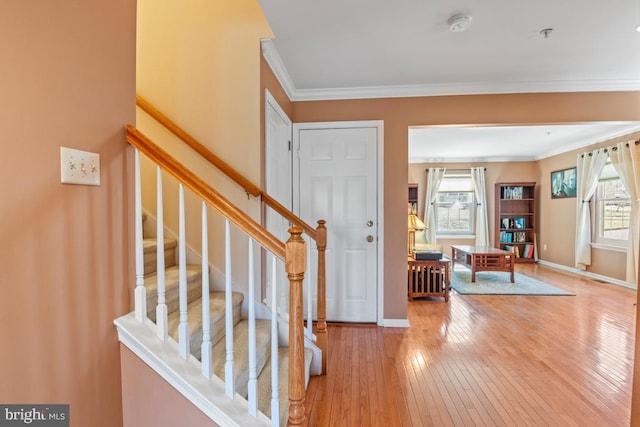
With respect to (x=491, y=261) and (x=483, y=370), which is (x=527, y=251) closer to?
(x=491, y=261)

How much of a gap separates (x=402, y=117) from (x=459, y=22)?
1157 mm

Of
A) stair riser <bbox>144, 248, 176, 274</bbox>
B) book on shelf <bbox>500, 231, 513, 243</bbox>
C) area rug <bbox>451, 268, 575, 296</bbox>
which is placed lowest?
area rug <bbox>451, 268, 575, 296</bbox>

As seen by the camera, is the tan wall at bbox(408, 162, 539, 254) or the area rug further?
the tan wall at bbox(408, 162, 539, 254)

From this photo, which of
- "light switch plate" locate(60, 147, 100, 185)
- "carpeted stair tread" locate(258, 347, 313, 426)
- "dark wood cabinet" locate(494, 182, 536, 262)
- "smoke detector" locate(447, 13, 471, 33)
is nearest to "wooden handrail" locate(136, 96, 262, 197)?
"light switch plate" locate(60, 147, 100, 185)

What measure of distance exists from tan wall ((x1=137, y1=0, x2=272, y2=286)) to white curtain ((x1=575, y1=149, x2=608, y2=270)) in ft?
19.5

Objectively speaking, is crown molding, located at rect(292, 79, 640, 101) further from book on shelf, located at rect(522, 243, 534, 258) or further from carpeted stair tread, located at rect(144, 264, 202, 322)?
book on shelf, located at rect(522, 243, 534, 258)

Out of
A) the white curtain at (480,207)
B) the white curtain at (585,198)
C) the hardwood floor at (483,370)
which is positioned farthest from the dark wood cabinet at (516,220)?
the hardwood floor at (483,370)

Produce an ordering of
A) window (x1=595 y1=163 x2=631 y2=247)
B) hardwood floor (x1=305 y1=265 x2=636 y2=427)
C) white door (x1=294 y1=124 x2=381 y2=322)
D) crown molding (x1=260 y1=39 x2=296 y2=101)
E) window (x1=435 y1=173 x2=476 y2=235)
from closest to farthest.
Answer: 1. hardwood floor (x1=305 y1=265 x2=636 y2=427)
2. crown molding (x1=260 y1=39 x2=296 y2=101)
3. white door (x1=294 y1=124 x2=381 y2=322)
4. window (x1=595 y1=163 x2=631 y2=247)
5. window (x1=435 y1=173 x2=476 y2=235)

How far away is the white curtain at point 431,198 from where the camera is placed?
694 cm

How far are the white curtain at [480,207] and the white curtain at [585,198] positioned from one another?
163 centimetres

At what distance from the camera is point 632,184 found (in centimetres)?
440

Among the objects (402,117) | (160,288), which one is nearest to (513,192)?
(402,117)

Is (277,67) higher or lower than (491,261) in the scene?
higher

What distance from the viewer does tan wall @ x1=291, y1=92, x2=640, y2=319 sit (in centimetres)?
304
